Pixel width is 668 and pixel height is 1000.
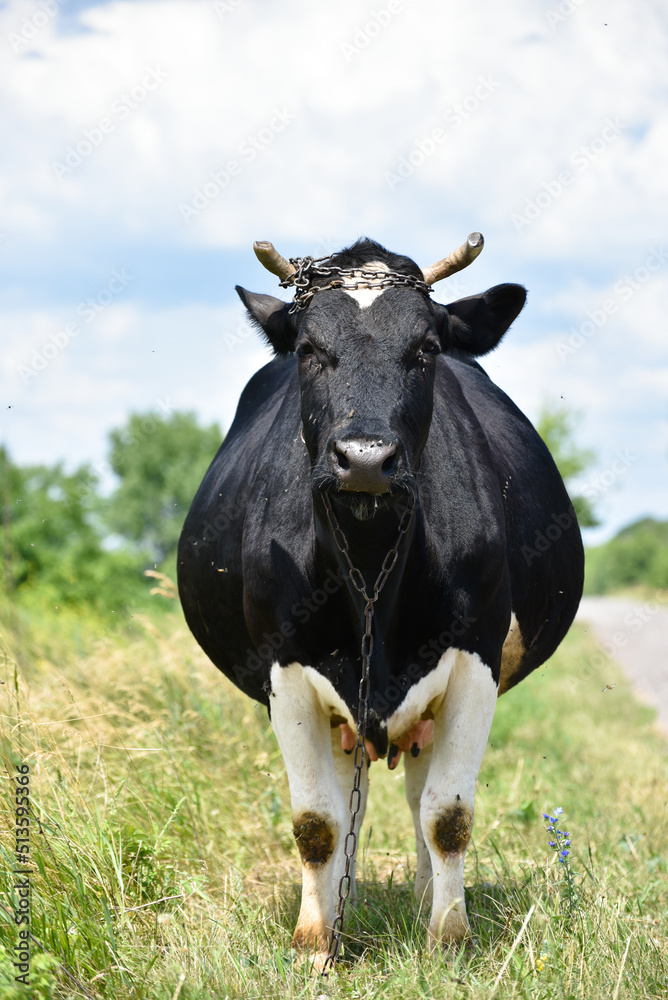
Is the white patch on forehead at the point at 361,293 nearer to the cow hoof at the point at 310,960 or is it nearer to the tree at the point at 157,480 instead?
the cow hoof at the point at 310,960

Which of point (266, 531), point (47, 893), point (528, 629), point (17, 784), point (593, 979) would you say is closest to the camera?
point (593, 979)

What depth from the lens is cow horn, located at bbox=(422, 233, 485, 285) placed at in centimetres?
405

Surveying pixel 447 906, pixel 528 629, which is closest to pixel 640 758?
pixel 528 629

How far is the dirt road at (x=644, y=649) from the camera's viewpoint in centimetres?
1447

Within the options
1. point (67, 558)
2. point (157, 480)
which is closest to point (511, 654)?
point (67, 558)

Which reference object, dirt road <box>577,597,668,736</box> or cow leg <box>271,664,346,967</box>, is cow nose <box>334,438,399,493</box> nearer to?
cow leg <box>271,664,346,967</box>

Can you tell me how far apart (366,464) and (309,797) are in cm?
159

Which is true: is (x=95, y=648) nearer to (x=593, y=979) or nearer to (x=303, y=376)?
(x=303, y=376)

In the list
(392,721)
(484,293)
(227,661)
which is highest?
(484,293)

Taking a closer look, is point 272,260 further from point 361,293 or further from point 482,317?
point 482,317

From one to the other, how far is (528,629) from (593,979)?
1826 millimetres

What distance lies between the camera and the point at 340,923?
395 centimetres

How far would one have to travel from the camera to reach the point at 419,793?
16.8 ft

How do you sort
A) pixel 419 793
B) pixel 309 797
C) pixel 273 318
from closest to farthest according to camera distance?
pixel 309 797 → pixel 273 318 → pixel 419 793
